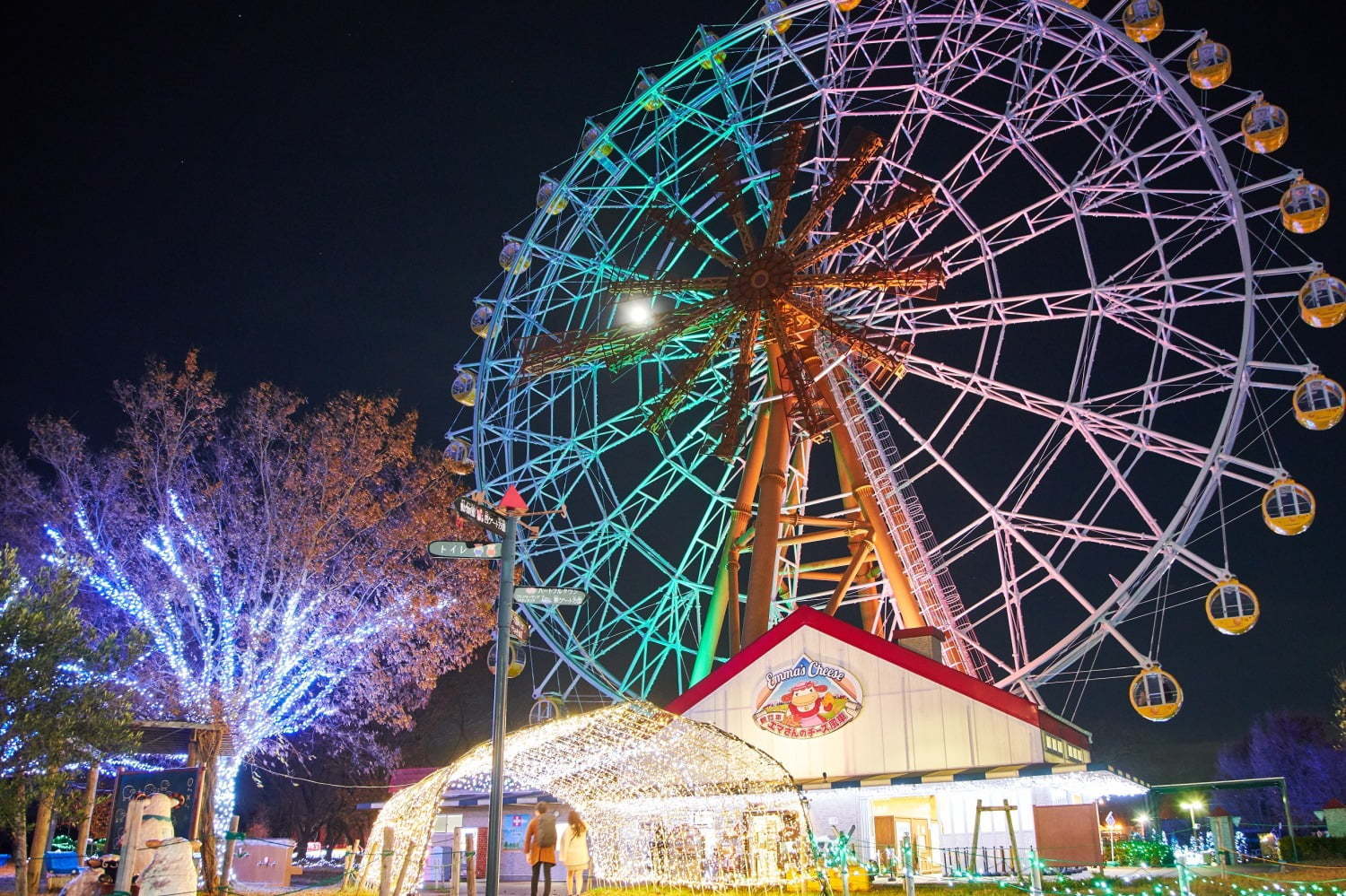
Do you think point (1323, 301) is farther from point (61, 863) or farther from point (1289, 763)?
point (1289, 763)

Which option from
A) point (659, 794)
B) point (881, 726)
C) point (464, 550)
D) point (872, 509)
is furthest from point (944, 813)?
point (464, 550)

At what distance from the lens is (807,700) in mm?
19766

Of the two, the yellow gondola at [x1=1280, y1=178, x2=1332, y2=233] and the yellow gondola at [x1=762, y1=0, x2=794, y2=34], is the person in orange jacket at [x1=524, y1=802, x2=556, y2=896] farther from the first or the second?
the yellow gondola at [x1=762, y1=0, x2=794, y2=34]

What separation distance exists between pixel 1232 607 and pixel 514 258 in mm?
19863

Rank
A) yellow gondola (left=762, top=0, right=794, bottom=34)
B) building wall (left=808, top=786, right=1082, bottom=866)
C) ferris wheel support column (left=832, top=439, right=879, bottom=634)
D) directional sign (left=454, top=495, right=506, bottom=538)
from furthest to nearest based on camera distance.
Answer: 1. yellow gondola (left=762, top=0, right=794, bottom=34)
2. ferris wheel support column (left=832, top=439, right=879, bottom=634)
3. building wall (left=808, top=786, right=1082, bottom=866)
4. directional sign (left=454, top=495, right=506, bottom=538)

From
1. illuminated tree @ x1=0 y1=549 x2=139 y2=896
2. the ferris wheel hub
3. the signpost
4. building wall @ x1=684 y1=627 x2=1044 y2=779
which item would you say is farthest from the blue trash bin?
the signpost

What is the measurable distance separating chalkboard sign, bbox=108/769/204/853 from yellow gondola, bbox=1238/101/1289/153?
23.4 m

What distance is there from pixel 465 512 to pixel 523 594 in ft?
3.49

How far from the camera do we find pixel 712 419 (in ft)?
91.9

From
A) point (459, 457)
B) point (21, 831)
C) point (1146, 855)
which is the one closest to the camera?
point (21, 831)

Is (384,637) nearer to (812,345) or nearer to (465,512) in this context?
(812,345)

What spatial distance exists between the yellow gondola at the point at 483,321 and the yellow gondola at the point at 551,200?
327cm

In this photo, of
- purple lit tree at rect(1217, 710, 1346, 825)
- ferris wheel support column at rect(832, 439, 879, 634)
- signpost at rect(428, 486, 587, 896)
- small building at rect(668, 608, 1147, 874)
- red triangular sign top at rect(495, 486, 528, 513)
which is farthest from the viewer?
purple lit tree at rect(1217, 710, 1346, 825)

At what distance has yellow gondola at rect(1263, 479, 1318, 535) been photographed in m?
19.4
